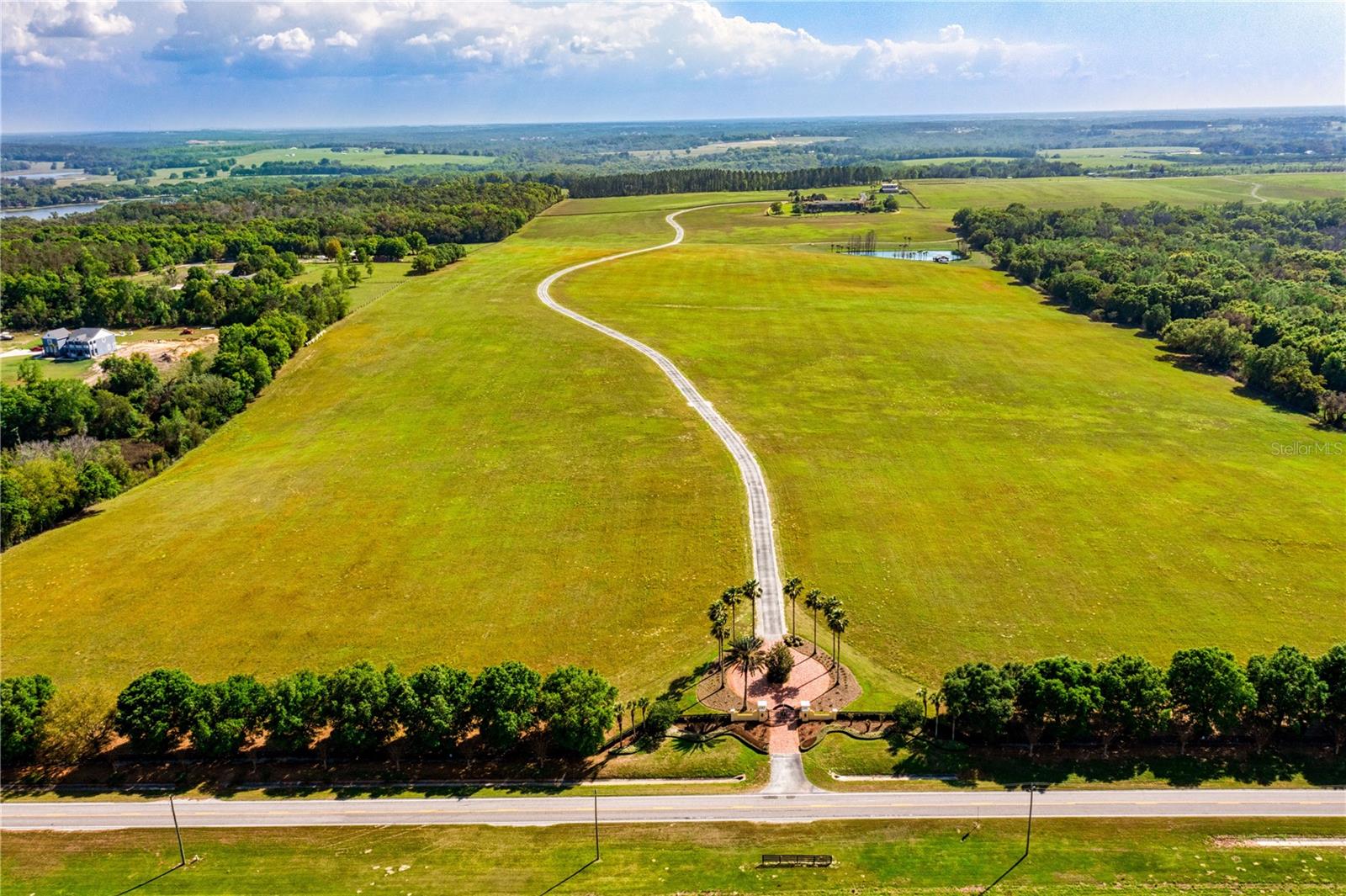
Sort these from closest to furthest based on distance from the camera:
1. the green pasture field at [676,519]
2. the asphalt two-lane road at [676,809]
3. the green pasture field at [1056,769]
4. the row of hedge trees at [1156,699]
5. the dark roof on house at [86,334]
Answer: the asphalt two-lane road at [676,809]
the green pasture field at [1056,769]
the row of hedge trees at [1156,699]
the green pasture field at [676,519]
the dark roof on house at [86,334]

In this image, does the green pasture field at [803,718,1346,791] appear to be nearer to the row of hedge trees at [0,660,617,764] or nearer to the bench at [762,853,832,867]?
the bench at [762,853,832,867]

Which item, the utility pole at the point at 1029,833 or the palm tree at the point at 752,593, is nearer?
the utility pole at the point at 1029,833

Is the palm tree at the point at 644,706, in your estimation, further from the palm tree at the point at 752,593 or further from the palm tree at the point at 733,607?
the palm tree at the point at 752,593

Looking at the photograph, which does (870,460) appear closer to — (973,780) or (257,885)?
(973,780)

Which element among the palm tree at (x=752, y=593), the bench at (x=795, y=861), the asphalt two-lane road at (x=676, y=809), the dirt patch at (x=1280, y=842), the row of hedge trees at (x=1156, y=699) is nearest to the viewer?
the bench at (x=795, y=861)

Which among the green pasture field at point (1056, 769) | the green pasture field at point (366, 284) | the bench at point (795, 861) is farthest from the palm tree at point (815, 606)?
the green pasture field at point (366, 284)

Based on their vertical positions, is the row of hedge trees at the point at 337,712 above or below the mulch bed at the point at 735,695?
above

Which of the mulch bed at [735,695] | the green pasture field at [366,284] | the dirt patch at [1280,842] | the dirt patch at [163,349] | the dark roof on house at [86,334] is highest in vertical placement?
the green pasture field at [366,284]
